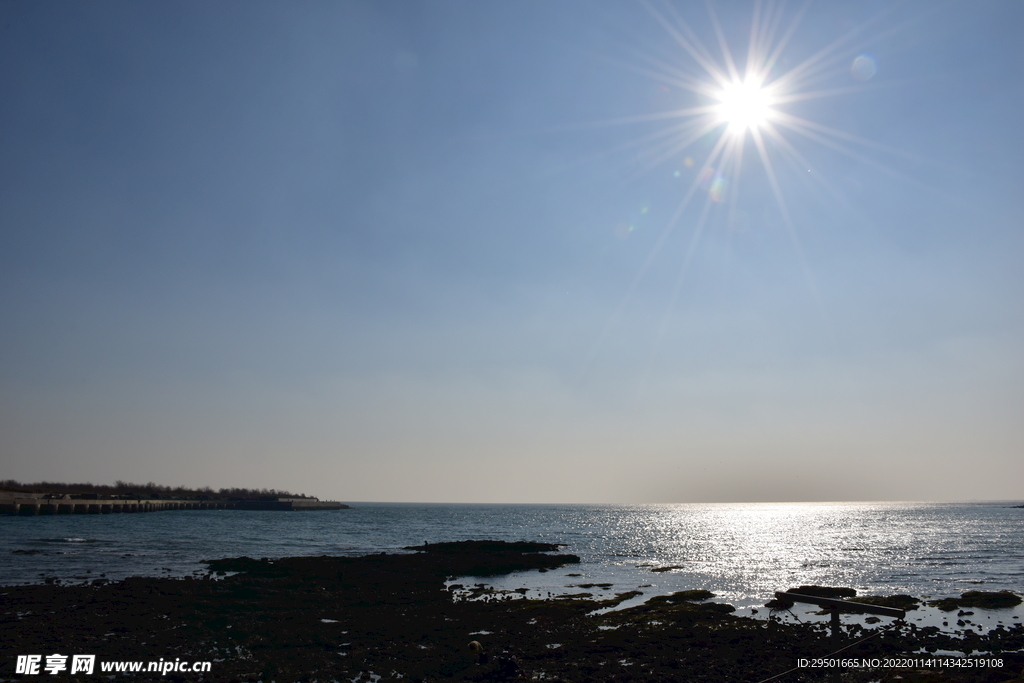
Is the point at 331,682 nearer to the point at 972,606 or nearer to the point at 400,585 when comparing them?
the point at 400,585

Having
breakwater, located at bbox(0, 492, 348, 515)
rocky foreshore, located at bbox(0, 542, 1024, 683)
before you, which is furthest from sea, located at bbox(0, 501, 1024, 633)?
breakwater, located at bbox(0, 492, 348, 515)

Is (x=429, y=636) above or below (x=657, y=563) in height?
above

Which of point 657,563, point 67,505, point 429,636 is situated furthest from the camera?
point 67,505

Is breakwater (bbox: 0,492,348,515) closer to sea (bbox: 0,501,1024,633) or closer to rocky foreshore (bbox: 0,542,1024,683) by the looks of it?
sea (bbox: 0,501,1024,633)

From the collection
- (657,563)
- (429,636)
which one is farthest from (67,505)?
(429,636)

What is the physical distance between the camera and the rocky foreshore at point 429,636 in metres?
21.4

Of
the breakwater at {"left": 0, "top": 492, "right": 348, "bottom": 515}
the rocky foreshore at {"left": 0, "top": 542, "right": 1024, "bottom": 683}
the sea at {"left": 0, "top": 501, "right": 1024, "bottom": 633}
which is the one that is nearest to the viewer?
the rocky foreshore at {"left": 0, "top": 542, "right": 1024, "bottom": 683}

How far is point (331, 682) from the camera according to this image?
19.9 metres

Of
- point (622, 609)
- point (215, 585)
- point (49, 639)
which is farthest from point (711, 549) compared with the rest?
point (49, 639)

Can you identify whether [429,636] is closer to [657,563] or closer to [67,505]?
[657,563]

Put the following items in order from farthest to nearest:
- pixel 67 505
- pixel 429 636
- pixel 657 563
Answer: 1. pixel 67 505
2. pixel 657 563
3. pixel 429 636

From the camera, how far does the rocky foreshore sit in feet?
70.3

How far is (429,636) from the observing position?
26859 millimetres

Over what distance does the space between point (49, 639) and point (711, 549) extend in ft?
256
